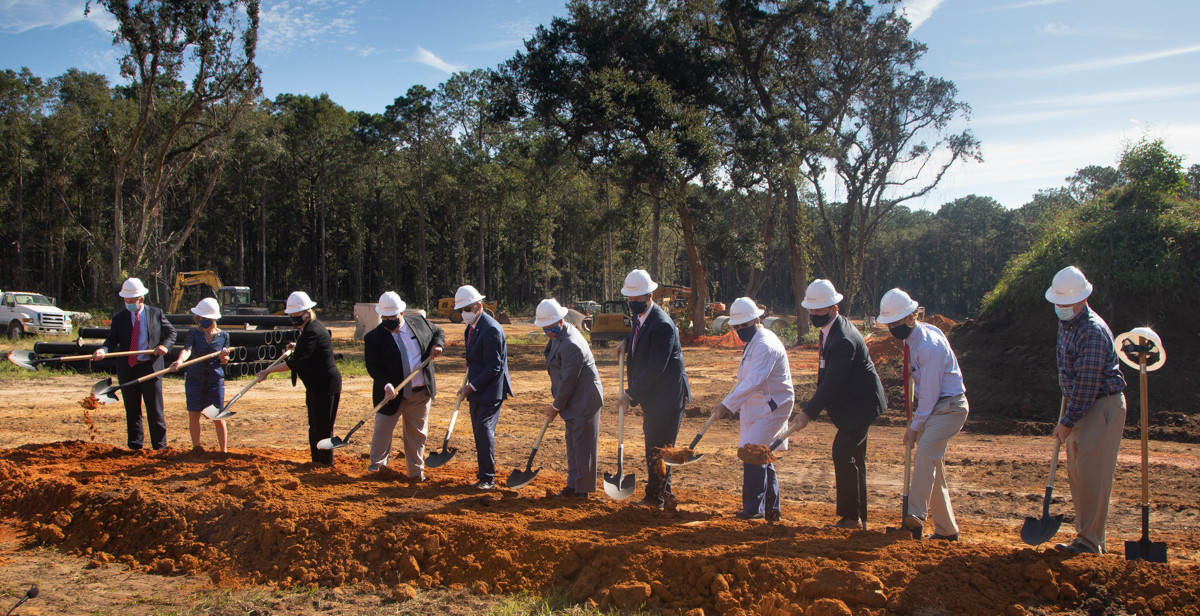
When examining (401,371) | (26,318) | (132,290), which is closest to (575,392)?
(401,371)

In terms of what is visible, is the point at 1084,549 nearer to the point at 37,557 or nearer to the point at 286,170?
the point at 37,557

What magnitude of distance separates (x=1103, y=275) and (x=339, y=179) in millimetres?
45937

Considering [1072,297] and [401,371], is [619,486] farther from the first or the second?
[1072,297]

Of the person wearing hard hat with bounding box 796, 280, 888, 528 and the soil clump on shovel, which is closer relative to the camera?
the person wearing hard hat with bounding box 796, 280, 888, 528

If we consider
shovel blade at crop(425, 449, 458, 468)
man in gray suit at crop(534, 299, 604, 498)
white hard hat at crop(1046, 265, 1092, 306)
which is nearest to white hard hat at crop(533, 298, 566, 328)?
man in gray suit at crop(534, 299, 604, 498)

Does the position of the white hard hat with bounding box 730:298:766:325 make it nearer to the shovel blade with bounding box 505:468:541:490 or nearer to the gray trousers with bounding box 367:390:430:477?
the shovel blade with bounding box 505:468:541:490

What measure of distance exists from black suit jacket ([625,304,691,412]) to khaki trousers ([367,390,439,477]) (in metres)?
2.02

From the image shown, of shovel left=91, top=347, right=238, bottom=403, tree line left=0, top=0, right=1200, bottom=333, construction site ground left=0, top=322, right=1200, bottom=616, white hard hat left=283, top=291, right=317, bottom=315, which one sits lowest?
construction site ground left=0, top=322, right=1200, bottom=616

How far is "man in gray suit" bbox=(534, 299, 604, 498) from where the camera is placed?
5684 millimetres

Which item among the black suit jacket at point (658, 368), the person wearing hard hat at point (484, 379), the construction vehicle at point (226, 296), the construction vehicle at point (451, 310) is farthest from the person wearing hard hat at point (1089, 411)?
the construction vehicle at point (451, 310)

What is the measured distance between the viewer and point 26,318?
22938mm

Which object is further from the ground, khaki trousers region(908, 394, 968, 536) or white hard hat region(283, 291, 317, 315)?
white hard hat region(283, 291, 317, 315)

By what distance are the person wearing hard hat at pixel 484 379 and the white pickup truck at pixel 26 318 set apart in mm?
24119

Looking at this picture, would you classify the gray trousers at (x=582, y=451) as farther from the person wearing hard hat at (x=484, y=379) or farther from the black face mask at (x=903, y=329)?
the black face mask at (x=903, y=329)
